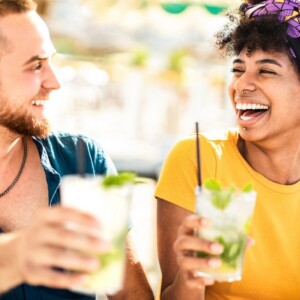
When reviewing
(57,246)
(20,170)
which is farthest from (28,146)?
(57,246)

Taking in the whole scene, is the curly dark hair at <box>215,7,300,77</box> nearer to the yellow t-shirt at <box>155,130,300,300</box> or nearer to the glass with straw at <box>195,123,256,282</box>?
the yellow t-shirt at <box>155,130,300,300</box>

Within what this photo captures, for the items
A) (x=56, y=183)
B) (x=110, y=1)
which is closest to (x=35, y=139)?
(x=56, y=183)

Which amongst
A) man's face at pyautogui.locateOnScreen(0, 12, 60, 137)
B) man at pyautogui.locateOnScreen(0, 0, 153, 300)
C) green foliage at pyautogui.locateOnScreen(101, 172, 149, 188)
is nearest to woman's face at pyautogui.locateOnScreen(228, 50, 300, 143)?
man at pyautogui.locateOnScreen(0, 0, 153, 300)

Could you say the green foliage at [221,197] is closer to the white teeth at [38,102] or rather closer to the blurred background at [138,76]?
the white teeth at [38,102]

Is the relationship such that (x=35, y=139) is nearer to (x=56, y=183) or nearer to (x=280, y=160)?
(x=56, y=183)

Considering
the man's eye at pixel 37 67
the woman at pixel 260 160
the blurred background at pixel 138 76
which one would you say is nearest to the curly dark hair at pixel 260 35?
the woman at pixel 260 160

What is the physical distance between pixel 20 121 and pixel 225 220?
0.95m

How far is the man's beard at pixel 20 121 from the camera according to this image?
249 centimetres

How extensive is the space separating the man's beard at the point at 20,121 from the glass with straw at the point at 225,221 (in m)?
0.81

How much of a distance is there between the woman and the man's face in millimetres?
607

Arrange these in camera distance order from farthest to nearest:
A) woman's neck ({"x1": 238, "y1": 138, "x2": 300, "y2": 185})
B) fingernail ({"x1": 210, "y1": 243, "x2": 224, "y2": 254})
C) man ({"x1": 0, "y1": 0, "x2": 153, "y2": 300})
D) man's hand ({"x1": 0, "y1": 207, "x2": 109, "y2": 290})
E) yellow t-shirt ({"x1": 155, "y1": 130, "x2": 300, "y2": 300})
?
woman's neck ({"x1": 238, "y1": 138, "x2": 300, "y2": 185}) → yellow t-shirt ({"x1": 155, "y1": 130, "x2": 300, "y2": 300}) → man ({"x1": 0, "y1": 0, "x2": 153, "y2": 300}) → fingernail ({"x1": 210, "y1": 243, "x2": 224, "y2": 254}) → man's hand ({"x1": 0, "y1": 207, "x2": 109, "y2": 290})

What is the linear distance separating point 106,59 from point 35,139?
8409 millimetres

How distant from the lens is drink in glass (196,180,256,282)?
1.94 metres

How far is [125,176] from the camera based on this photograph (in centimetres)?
174
